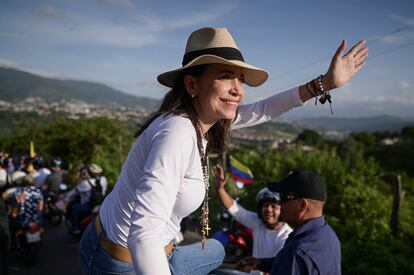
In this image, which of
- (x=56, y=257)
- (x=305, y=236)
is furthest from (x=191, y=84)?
(x=56, y=257)

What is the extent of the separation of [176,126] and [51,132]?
2284 centimetres

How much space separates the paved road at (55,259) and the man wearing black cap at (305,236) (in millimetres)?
4037

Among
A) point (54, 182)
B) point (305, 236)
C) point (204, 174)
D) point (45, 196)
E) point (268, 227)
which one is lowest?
point (45, 196)

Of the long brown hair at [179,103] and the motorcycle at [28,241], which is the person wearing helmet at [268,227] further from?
the motorcycle at [28,241]

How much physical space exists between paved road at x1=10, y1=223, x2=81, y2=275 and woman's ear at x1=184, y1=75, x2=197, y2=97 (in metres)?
4.76

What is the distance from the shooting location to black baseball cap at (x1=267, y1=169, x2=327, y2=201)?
230 centimetres

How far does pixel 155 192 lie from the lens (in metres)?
1.04

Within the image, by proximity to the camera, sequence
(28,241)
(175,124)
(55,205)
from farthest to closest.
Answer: (55,205), (28,241), (175,124)

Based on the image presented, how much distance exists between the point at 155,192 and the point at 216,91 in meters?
0.57

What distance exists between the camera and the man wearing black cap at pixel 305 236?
5.91ft

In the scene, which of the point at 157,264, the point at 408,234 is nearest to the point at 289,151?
the point at 408,234

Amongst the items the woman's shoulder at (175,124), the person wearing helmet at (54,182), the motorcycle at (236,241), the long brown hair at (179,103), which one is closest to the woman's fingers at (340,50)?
the long brown hair at (179,103)

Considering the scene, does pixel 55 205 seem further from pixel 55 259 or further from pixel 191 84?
pixel 191 84

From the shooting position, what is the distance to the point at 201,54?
4.58 feet
